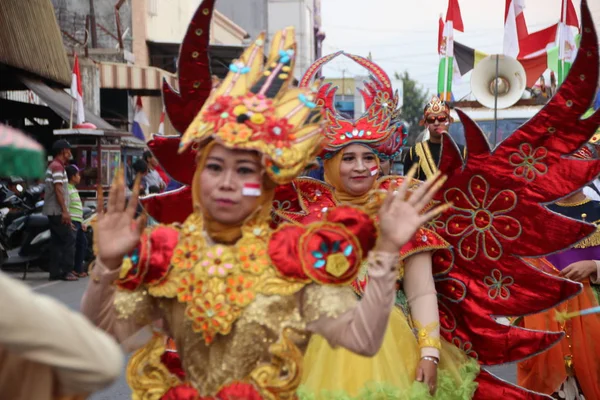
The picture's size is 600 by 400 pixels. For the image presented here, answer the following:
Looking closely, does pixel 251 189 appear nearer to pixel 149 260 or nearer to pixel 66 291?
pixel 149 260

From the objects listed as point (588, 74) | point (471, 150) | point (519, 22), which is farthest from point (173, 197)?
point (519, 22)

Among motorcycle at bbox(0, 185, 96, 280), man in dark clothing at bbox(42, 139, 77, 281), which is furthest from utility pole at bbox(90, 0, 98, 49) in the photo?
man in dark clothing at bbox(42, 139, 77, 281)

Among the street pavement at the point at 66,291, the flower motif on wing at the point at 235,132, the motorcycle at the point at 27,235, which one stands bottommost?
the street pavement at the point at 66,291

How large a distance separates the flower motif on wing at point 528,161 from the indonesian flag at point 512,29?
46.6ft

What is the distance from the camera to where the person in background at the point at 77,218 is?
12.6 metres

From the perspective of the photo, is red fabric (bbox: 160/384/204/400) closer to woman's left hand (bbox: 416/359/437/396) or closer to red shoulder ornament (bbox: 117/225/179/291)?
red shoulder ornament (bbox: 117/225/179/291)

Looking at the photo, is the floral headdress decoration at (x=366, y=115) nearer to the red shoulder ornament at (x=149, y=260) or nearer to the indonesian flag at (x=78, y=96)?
the red shoulder ornament at (x=149, y=260)

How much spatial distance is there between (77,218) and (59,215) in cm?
46

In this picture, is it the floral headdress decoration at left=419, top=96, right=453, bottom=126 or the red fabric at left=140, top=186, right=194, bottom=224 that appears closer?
the red fabric at left=140, top=186, right=194, bottom=224

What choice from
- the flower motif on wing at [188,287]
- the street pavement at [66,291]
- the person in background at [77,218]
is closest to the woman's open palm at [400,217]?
the flower motif on wing at [188,287]

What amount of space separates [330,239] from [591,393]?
327 centimetres

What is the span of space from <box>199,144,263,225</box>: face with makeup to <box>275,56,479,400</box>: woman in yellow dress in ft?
2.89

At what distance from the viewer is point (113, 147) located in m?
17.1

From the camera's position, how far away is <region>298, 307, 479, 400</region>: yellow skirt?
13.2 feet
